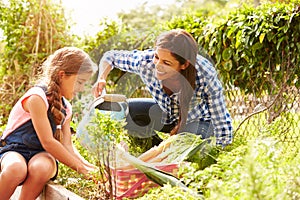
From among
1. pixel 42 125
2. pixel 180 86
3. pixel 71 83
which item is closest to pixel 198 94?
pixel 180 86

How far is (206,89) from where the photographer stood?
108 inches

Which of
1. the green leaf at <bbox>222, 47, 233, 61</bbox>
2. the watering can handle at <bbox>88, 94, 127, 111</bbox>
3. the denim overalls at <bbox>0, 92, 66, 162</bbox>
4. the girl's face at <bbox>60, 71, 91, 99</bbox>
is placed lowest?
the denim overalls at <bbox>0, 92, 66, 162</bbox>

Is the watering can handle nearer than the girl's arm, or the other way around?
the girl's arm

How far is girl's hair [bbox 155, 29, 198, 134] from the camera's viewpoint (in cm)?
262

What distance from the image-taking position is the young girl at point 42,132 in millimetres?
2336

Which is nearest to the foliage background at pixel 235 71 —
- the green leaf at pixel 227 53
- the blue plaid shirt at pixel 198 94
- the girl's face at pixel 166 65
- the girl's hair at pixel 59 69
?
the green leaf at pixel 227 53

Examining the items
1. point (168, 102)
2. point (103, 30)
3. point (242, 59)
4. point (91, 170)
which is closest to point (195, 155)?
point (91, 170)

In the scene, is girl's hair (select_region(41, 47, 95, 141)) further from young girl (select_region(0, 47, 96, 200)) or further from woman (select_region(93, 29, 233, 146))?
woman (select_region(93, 29, 233, 146))

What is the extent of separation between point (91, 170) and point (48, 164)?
0.74ft

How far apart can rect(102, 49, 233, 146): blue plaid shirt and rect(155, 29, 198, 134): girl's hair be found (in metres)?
0.05

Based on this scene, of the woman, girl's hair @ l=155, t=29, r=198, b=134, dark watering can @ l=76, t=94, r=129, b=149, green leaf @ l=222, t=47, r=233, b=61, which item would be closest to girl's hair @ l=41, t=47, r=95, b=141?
dark watering can @ l=76, t=94, r=129, b=149

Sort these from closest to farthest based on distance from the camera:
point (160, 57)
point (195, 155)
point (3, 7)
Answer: point (195, 155) → point (160, 57) → point (3, 7)

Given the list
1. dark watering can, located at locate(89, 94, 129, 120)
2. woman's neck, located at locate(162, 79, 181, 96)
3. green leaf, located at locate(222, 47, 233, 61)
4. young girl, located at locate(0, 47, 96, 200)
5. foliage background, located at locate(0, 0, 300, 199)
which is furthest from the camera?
green leaf, located at locate(222, 47, 233, 61)

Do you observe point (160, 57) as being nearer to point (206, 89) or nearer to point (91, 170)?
point (206, 89)
